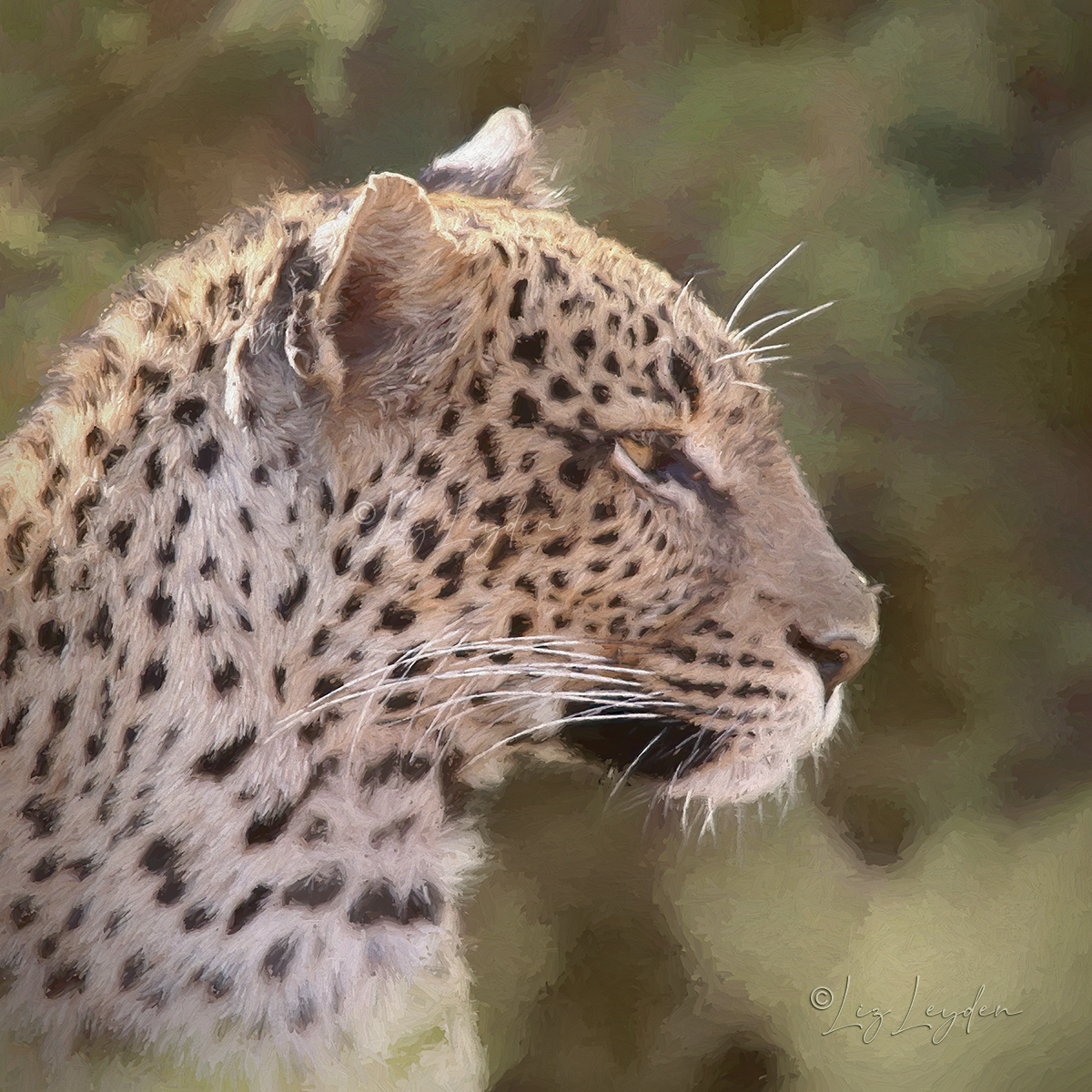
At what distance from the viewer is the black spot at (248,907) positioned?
1.53 metres

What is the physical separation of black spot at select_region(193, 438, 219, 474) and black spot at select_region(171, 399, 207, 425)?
4 centimetres

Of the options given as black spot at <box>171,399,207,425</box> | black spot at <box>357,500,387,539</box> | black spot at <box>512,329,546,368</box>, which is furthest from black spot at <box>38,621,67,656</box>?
black spot at <box>512,329,546,368</box>

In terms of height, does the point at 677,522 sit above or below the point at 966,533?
above

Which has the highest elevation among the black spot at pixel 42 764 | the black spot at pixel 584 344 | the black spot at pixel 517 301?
the black spot at pixel 517 301

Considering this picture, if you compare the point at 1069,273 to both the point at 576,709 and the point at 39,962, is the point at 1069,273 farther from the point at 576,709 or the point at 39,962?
the point at 39,962

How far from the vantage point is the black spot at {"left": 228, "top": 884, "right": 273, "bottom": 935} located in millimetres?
1534

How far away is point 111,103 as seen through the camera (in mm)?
1889

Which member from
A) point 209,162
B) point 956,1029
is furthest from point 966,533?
point 209,162

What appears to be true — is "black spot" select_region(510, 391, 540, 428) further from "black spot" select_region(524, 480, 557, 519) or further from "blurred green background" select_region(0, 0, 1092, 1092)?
"blurred green background" select_region(0, 0, 1092, 1092)

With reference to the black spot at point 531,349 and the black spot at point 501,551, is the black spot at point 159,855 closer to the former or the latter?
the black spot at point 501,551

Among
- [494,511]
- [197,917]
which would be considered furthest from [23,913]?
[494,511]

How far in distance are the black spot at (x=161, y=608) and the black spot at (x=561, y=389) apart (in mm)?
636

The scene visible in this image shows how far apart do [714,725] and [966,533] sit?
2.79 ft

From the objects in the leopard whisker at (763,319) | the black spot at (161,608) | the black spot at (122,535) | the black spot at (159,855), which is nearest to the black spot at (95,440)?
the black spot at (122,535)
